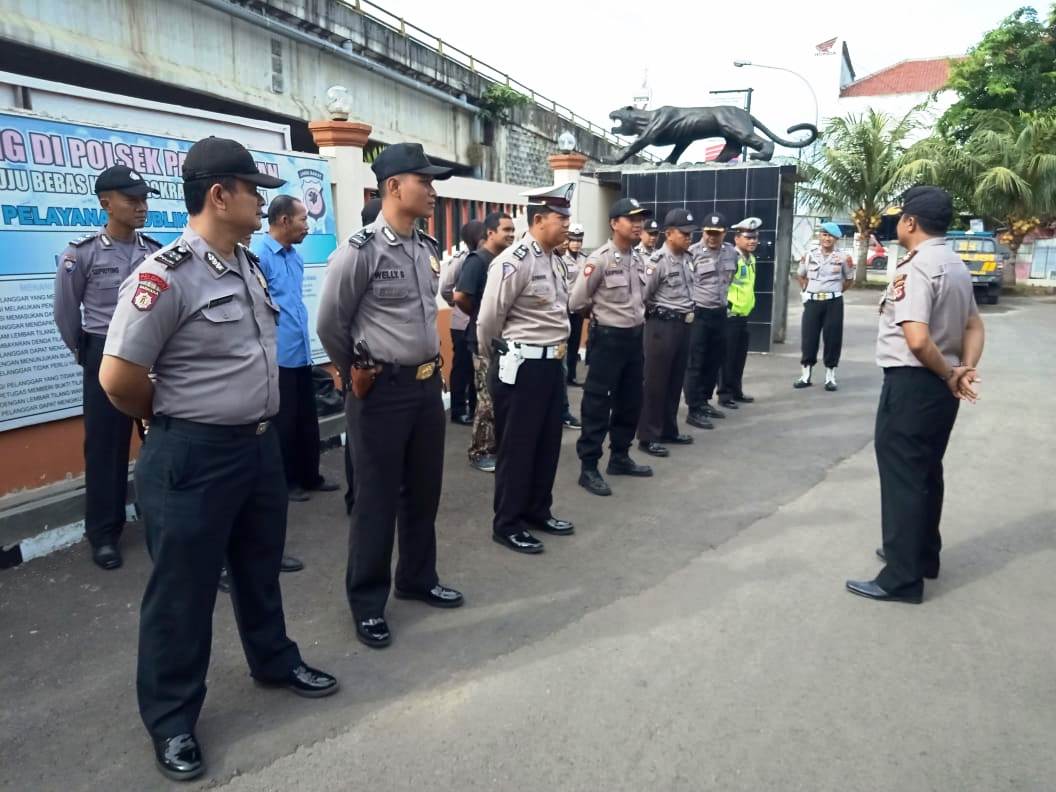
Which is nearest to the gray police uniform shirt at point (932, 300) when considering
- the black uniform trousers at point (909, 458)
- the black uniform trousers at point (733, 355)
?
the black uniform trousers at point (909, 458)

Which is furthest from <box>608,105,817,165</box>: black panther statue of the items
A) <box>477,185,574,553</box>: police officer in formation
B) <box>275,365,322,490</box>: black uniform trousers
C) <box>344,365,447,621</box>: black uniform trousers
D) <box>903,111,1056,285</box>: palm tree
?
<box>903,111,1056,285</box>: palm tree

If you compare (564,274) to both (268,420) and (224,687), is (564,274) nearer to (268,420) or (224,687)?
(268,420)

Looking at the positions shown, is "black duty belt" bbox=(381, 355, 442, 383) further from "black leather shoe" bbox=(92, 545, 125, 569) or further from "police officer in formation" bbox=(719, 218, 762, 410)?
"police officer in formation" bbox=(719, 218, 762, 410)

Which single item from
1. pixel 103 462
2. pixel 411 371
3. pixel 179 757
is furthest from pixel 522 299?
pixel 179 757

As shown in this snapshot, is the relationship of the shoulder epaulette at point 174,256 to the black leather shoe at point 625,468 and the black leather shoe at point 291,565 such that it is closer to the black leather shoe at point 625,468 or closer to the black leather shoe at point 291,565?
the black leather shoe at point 291,565

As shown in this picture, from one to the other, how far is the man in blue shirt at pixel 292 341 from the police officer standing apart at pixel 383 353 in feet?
3.91

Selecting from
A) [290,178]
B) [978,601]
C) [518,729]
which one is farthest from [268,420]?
[290,178]

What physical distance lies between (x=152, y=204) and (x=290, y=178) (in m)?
1.15

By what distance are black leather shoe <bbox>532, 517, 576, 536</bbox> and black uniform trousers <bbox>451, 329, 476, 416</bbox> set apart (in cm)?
231

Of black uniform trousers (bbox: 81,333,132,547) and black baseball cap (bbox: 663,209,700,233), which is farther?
black baseball cap (bbox: 663,209,700,233)

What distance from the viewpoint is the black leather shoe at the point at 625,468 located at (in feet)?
17.6

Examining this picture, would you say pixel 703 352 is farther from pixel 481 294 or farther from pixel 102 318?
pixel 102 318

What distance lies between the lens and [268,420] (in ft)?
8.28

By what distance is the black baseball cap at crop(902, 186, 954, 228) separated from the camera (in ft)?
11.0
